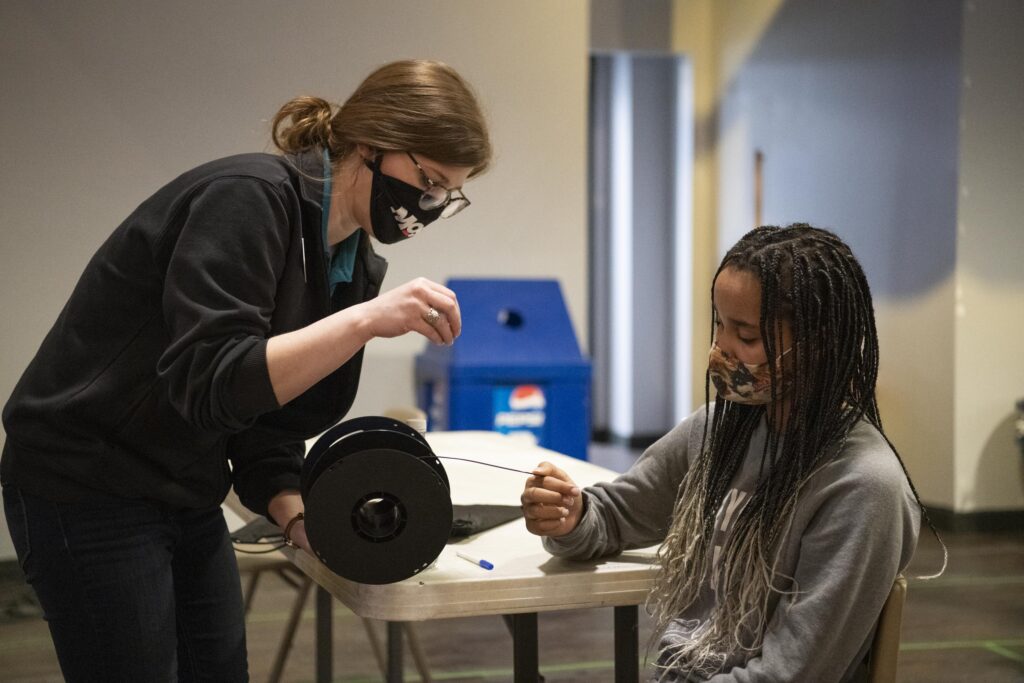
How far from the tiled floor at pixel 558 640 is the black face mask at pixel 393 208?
2068mm

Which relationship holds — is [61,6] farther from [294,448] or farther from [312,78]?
[294,448]

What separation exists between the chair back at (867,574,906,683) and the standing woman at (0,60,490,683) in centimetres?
61

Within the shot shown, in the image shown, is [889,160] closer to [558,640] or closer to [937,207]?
[937,207]

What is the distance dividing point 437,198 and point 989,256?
4.37 meters

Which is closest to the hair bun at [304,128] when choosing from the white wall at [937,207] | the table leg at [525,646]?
the table leg at [525,646]

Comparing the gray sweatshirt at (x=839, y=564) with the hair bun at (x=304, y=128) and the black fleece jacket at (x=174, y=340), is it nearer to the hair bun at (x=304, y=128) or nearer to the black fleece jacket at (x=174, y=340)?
the black fleece jacket at (x=174, y=340)

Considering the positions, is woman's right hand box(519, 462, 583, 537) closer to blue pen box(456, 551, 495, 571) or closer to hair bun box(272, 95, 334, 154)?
blue pen box(456, 551, 495, 571)

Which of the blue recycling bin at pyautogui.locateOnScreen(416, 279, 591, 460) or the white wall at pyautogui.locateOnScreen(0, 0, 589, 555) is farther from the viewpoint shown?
the white wall at pyautogui.locateOnScreen(0, 0, 589, 555)

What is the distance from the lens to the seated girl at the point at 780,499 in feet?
4.32

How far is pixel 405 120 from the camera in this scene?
153 centimetres

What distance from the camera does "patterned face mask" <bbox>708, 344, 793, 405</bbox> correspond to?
1476mm

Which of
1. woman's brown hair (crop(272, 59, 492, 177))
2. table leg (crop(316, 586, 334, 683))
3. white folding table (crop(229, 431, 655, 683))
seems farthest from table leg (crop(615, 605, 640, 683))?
table leg (crop(316, 586, 334, 683))

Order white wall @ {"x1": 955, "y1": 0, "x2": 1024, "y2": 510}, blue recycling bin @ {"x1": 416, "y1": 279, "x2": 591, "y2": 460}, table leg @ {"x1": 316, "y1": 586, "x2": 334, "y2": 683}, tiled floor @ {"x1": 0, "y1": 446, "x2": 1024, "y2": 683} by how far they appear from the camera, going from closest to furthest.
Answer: table leg @ {"x1": 316, "y1": 586, "x2": 334, "y2": 683} < tiled floor @ {"x1": 0, "y1": 446, "x2": 1024, "y2": 683} < blue recycling bin @ {"x1": 416, "y1": 279, "x2": 591, "y2": 460} < white wall @ {"x1": 955, "y1": 0, "x2": 1024, "y2": 510}

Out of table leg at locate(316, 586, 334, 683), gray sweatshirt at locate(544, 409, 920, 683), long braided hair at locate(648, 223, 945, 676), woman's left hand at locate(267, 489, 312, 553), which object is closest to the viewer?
gray sweatshirt at locate(544, 409, 920, 683)
